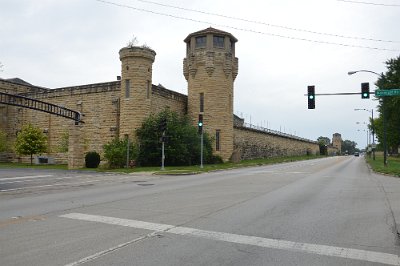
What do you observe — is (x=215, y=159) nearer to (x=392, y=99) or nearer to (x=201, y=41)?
(x=201, y=41)

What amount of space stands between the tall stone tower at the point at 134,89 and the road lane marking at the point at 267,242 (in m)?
27.3

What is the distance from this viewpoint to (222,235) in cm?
706

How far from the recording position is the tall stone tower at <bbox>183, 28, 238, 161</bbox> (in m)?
42.5

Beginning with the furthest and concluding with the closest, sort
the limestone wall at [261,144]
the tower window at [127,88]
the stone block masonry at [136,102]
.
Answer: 1. the limestone wall at [261,144]
2. the tower window at [127,88]
3. the stone block masonry at [136,102]

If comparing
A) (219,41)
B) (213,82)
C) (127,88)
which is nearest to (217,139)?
(213,82)

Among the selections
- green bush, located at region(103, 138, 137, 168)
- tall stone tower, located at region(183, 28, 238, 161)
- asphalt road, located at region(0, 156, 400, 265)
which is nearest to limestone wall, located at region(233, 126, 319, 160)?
tall stone tower, located at region(183, 28, 238, 161)

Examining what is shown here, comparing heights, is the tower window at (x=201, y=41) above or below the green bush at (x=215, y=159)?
above

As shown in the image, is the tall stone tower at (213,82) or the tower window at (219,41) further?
the tower window at (219,41)

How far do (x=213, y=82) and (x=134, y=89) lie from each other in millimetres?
10555

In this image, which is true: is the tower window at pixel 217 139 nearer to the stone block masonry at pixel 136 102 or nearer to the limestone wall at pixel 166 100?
the stone block masonry at pixel 136 102

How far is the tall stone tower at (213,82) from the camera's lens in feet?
139

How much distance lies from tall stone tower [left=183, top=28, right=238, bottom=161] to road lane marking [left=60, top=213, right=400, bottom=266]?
34062mm

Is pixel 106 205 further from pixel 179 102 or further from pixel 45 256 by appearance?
pixel 179 102

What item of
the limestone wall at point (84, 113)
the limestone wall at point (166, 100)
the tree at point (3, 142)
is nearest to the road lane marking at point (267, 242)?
the limestone wall at point (166, 100)
